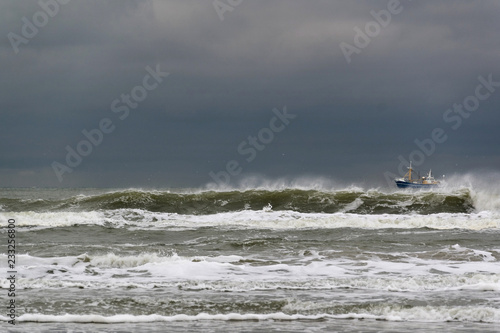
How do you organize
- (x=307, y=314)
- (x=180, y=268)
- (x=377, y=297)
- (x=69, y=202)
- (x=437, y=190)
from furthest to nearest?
(x=437, y=190) < (x=69, y=202) < (x=180, y=268) < (x=377, y=297) < (x=307, y=314)

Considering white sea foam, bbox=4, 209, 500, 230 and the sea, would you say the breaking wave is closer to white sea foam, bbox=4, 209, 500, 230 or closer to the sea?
white sea foam, bbox=4, 209, 500, 230

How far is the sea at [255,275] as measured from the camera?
8.98 m

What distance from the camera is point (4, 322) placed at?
870cm

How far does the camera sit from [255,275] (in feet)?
42.3

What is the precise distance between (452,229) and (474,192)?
1305 cm

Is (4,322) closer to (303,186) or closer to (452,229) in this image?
(452,229)

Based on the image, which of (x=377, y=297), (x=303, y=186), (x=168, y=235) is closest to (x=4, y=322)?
(x=377, y=297)

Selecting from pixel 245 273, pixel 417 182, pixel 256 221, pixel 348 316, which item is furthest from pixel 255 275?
pixel 417 182

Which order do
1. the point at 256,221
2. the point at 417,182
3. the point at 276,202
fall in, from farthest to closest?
the point at 417,182 < the point at 276,202 < the point at 256,221

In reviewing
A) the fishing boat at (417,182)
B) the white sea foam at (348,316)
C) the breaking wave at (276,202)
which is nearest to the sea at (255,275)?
the white sea foam at (348,316)

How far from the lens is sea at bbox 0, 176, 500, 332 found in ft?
29.5

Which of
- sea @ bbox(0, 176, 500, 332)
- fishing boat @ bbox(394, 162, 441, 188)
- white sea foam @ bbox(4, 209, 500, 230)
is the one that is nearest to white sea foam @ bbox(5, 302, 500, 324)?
sea @ bbox(0, 176, 500, 332)

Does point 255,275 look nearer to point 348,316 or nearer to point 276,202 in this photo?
point 348,316

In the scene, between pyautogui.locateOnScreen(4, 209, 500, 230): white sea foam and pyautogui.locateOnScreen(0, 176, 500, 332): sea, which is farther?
pyautogui.locateOnScreen(4, 209, 500, 230): white sea foam
